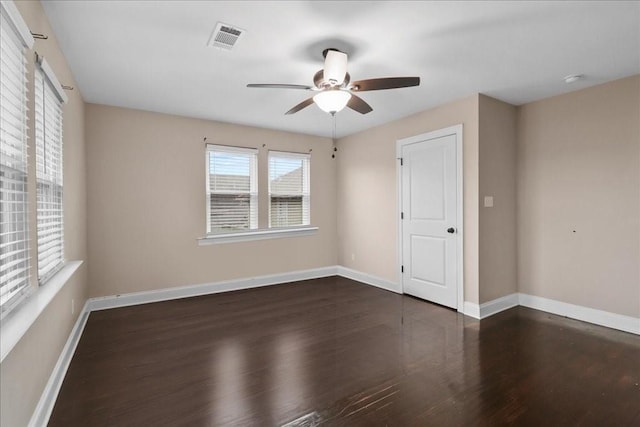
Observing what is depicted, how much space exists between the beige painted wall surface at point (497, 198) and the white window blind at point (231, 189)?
10.6 feet

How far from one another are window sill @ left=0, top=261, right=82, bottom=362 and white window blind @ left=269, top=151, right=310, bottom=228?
3165 mm

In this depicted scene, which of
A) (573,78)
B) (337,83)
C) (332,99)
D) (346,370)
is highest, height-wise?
(573,78)

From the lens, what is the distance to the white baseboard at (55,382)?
1.81 m

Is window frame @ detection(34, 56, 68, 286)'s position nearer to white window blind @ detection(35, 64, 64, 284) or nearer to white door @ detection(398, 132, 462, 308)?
white window blind @ detection(35, 64, 64, 284)

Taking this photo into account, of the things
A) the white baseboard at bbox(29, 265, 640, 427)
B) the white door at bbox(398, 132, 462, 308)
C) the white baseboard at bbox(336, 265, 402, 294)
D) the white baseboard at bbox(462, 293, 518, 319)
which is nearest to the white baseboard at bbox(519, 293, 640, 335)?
the white baseboard at bbox(29, 265, 640, 427)

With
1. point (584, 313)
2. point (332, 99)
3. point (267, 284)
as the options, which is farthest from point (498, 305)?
point (267, 284)

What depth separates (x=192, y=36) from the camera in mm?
2391

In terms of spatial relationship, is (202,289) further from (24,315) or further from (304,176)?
(24,315)

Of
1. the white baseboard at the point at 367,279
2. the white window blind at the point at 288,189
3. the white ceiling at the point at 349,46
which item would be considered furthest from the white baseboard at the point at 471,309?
the white window blind at the point at 288,189

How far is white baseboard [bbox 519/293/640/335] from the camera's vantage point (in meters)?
3.15

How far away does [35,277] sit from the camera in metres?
1.94

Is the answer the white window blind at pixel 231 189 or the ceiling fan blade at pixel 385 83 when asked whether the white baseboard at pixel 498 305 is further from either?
the white window blind at pixel 231 189

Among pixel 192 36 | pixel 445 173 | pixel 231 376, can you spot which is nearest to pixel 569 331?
pixel 445 173

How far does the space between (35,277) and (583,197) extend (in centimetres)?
495
